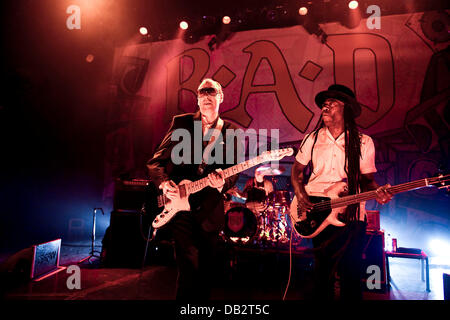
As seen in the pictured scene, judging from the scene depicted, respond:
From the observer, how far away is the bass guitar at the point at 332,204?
2326 mm

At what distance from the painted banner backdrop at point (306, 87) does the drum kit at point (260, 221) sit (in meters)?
1.98

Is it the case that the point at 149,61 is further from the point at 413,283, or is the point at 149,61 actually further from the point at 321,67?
the point at 413,283

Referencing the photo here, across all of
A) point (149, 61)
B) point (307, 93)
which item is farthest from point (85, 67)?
point (307, 93)

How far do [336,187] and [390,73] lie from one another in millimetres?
4919

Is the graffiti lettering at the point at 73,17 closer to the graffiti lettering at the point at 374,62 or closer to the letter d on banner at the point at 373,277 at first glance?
the graffiti lettering at the point at 374,62

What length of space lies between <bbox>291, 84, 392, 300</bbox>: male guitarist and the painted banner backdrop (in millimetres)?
3635

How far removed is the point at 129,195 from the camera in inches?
196

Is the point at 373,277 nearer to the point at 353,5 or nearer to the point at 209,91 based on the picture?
the point at 209,91

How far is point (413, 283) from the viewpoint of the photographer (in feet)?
13.8

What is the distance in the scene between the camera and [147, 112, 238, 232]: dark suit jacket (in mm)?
2336

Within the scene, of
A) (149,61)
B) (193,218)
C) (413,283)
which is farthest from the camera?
(149,61)

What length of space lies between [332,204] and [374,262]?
7.53ft

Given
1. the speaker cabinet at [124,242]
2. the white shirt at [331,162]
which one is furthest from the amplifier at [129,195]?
the white shirt at [331,162]
